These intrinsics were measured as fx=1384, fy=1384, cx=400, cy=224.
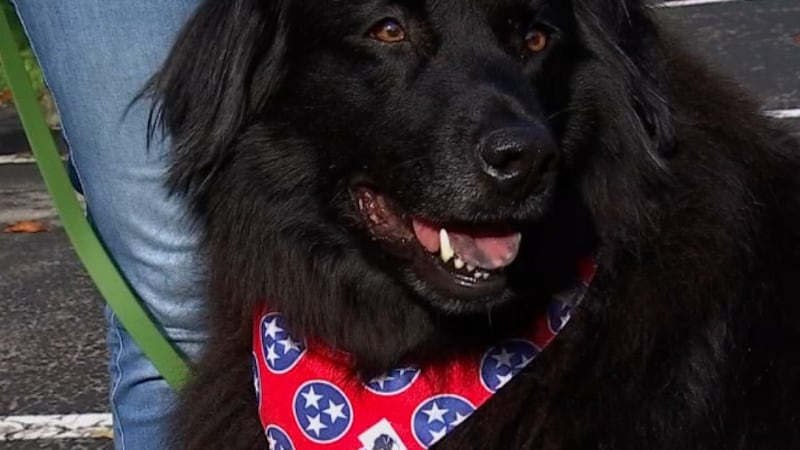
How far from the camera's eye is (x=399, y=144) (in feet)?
8.77

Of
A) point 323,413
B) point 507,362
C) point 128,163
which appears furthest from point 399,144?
point 128,163

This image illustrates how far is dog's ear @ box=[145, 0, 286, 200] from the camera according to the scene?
2.78 m

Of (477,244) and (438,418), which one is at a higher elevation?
(477,244)

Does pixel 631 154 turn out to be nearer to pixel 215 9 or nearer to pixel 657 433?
pixel 657 433

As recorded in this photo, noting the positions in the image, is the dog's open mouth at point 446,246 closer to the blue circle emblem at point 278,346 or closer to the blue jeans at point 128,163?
the blue circle emblem at point 278,346

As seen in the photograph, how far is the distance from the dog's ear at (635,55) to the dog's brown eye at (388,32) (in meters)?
0.40

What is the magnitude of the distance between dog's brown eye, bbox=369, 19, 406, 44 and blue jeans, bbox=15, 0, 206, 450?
452 millimetres

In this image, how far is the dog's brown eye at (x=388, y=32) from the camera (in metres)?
2.75

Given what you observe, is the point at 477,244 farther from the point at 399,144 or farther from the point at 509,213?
the point at 399,144

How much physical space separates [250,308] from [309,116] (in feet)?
1.54

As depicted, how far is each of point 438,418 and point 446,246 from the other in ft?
1.20

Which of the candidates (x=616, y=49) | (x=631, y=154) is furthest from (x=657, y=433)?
(x=616, y=49)

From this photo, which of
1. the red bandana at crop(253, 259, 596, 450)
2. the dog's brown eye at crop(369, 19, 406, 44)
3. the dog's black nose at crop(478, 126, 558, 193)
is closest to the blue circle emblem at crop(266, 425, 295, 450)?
the red bandana at crop(253, 259, 596, 450)

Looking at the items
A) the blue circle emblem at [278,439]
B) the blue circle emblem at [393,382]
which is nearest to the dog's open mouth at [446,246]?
the blue circle emblem at [393,382]
